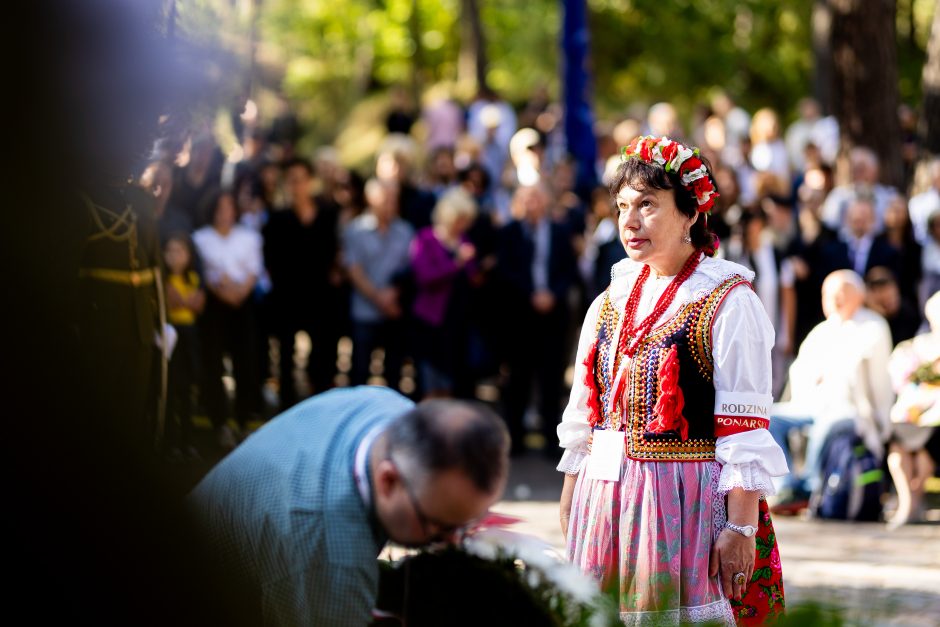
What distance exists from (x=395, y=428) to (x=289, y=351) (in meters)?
8.99

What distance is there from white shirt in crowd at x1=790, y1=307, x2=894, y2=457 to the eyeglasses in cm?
692

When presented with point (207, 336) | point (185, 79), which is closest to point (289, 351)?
point (207, 336)

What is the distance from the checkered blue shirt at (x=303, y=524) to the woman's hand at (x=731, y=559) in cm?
131

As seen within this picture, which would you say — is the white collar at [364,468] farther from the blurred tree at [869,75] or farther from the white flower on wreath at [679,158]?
the blurred tree at [869,75]

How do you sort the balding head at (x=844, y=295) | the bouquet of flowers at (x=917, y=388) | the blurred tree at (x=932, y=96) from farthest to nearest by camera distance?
the blurred tree at (x=932, y=96) < the balding head at (x=844, y=295) < the bouquet of flowers at (x=917, y=388)

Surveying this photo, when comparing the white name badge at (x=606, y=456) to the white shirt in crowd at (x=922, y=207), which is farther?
the white shirt in crowd at (x=922, y=207)

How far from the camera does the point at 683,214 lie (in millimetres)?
4293

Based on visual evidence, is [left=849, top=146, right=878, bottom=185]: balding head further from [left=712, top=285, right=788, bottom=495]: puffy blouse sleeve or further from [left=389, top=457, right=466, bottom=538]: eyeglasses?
[left=389, top=457, right=466, bottom=538]: eyeglasses

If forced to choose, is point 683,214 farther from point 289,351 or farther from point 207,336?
point 289,351

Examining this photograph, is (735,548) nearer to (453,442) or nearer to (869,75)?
(453,442)

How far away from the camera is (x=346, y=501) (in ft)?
10.0

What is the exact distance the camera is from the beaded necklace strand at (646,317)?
4262mm

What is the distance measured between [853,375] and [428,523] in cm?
701

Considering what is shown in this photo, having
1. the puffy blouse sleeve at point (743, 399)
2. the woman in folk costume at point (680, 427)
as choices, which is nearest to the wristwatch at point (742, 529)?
the woman in folk costume at point (680, 427)
